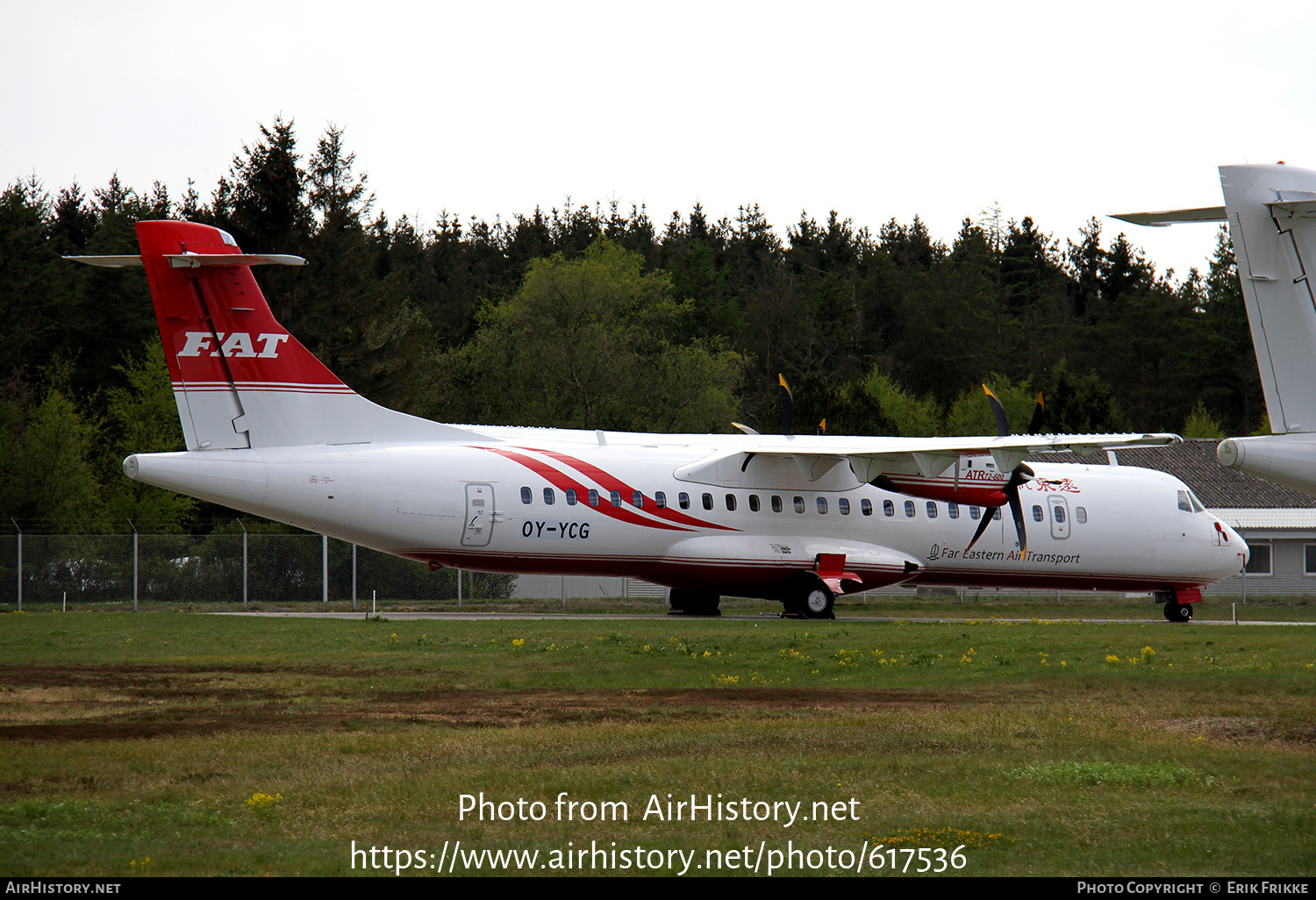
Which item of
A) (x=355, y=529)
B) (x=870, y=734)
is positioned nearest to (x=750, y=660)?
(x=870, y=734)

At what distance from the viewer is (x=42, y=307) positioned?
51.6 meters

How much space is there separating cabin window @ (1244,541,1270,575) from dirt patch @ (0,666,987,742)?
3283cm

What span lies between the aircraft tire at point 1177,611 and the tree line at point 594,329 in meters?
14.4

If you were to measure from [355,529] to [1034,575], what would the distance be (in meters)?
14.9

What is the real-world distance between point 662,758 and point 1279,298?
6.85m

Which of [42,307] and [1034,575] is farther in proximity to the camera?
[42,307]

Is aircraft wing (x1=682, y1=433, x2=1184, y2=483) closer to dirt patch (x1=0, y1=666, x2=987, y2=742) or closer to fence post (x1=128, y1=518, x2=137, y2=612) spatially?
dirt patch (x1=0, y1=666, x2=987, y2=742)

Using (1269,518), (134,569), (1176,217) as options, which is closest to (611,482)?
(1176,217)

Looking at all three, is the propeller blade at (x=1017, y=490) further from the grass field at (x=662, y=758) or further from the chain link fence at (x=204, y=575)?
the chain link fence at (x=204, y=575)

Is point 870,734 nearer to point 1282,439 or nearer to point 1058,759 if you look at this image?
point 1058,759

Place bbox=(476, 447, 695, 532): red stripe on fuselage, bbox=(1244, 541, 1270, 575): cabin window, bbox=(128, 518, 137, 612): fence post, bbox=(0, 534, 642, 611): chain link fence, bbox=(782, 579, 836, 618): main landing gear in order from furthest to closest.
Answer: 1. bbox=(1244, 541, 1270, 575): cabin window
2. bbox=(0, 534, 642, 611): chain link fence
3. bbox=(128, 518, 137, 612): fence post
4. bbox=(782, 579, 836, 618): main landing gear
5. bbox=(476, 447, 695, 532): red stripe on fuselage

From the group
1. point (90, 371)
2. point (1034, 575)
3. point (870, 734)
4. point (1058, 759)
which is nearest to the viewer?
point (1058, 759)

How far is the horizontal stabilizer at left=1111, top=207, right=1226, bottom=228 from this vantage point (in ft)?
40.1

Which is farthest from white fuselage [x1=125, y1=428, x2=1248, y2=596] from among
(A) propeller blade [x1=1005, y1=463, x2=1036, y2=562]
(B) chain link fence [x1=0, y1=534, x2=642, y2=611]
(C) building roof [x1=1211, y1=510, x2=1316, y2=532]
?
(C) building roof [x1=1211, y1=510, x2=1316, y2=532]
